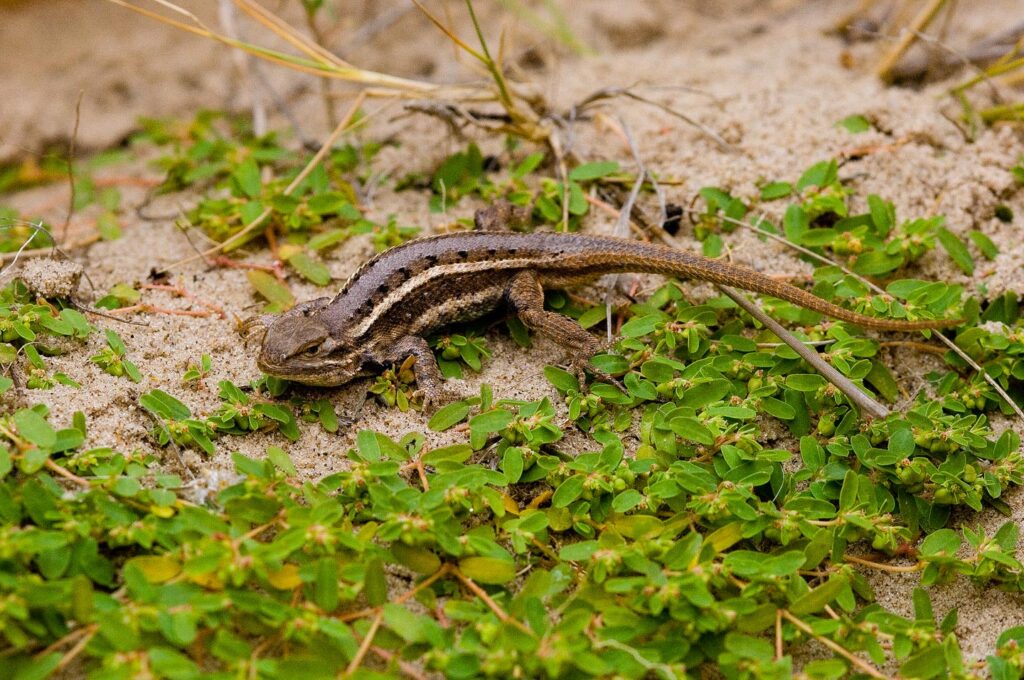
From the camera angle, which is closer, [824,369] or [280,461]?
[280,461]

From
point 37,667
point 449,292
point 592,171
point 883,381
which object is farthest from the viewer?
point 592,171

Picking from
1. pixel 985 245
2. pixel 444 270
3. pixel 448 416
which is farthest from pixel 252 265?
pixel 985 245

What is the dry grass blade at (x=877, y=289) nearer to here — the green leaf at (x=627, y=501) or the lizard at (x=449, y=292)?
the lizard at (x=449, y=292)

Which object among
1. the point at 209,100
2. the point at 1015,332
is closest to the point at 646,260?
the point at 1015,332

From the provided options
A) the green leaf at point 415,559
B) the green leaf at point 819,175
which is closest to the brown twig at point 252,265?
the green leaf at point 415,559

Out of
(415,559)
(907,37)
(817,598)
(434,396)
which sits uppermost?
(907,37)

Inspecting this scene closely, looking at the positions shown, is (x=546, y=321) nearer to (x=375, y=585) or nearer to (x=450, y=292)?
(x=450, y=292)

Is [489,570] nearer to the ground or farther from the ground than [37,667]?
nearer to the ground
